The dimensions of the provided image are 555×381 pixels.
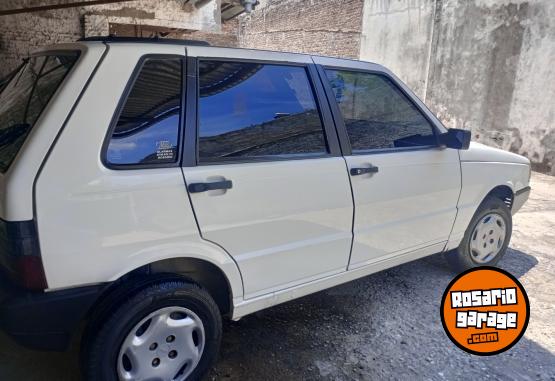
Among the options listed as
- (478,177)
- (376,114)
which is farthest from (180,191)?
(478,177)

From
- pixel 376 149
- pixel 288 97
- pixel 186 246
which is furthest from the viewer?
pixel 376 149

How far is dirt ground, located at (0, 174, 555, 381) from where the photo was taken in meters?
2.62

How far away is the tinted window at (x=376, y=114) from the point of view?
9.51 ft

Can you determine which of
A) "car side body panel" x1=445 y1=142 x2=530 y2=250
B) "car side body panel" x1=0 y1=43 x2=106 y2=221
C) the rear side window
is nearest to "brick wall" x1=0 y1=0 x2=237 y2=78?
the rear side window

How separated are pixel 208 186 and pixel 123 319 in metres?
0.73

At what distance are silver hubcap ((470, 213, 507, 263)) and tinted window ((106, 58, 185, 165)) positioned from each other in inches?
114

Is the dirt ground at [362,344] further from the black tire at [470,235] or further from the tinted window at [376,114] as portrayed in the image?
the tinted window at [376,114]

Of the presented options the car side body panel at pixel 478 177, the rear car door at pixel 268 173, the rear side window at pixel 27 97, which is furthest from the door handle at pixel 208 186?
the car side body panel at pixel 478 177

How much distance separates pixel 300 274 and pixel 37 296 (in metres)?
1.43

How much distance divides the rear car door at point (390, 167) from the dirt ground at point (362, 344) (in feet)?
1.56

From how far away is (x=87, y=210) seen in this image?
1893mm

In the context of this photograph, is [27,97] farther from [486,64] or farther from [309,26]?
[309,26]

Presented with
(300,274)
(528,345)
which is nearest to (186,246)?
(300,274)

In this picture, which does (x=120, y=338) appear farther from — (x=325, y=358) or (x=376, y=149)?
(x=376, y=149)
